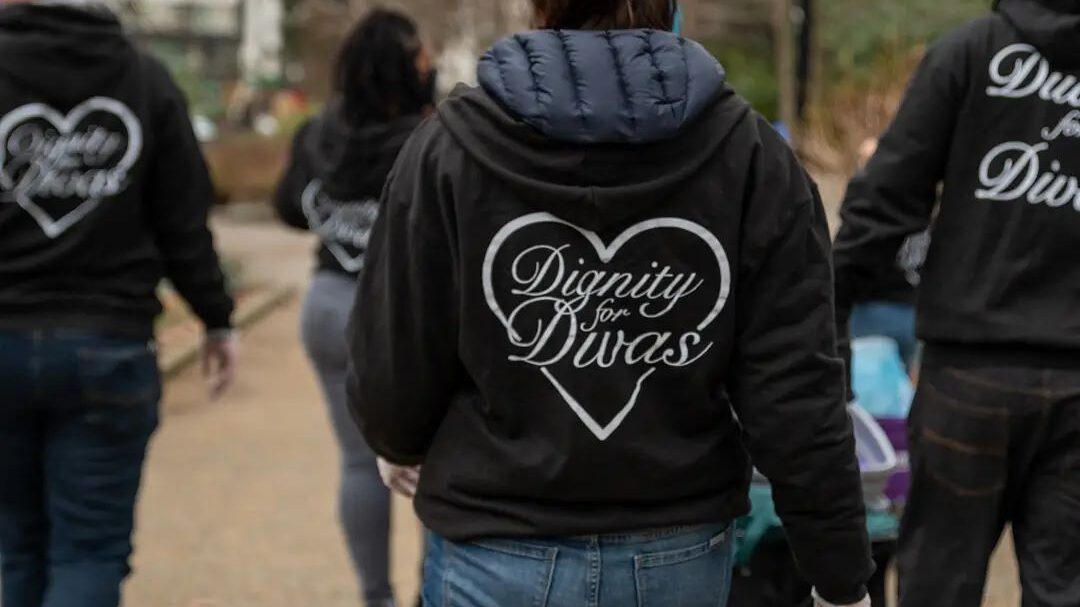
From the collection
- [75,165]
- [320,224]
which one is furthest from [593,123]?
[320,224]

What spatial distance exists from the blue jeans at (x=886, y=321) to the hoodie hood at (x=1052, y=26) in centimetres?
245

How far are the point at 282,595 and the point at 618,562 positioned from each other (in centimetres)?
320

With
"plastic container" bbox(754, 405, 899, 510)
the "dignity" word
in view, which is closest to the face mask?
"plastic container" bbox(754, 405, 899, 510)

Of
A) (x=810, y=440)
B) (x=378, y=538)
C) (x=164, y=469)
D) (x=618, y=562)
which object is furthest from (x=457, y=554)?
(x=164, y=469)

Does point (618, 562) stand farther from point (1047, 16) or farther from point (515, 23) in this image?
point (515, 23)

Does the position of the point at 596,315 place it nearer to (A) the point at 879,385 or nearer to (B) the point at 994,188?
(B) the point at 994,188

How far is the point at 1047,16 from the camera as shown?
10.3ft

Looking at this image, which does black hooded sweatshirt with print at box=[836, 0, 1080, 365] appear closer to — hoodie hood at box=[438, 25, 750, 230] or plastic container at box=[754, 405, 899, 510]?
plastic container at box=[754, 405, 899, 510]

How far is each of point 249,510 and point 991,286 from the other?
399 centimetres

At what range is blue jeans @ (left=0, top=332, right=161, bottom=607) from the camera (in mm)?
3305

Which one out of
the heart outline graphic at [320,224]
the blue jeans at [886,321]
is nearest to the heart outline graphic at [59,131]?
the heart outline graphic at [320,224]

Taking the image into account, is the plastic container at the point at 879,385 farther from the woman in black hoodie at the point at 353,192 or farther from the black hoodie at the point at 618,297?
the black hoodie at the point at 618,297

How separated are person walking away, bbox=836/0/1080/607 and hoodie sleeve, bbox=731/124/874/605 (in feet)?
3.39

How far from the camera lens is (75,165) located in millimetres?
3330
